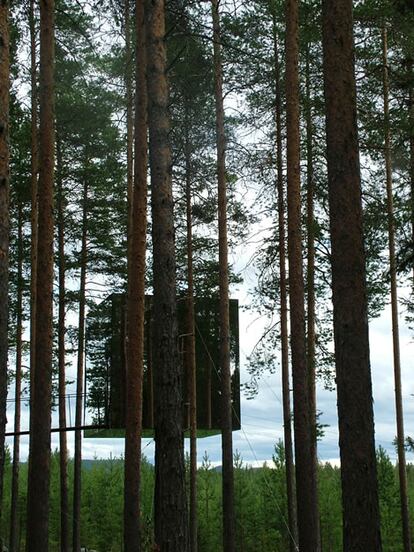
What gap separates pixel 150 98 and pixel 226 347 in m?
7.96

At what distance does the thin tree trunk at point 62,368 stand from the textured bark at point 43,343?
24.4ft

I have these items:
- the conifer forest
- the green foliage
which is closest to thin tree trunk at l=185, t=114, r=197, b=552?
the conifer forest

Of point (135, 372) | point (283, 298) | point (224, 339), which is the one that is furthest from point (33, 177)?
point (135, 372)

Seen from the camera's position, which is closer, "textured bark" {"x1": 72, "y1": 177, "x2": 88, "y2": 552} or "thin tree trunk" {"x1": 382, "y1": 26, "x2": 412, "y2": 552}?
"thin tree trunk" {"x1": 382, "y1": 26, "x2": 412, "y2": 552}

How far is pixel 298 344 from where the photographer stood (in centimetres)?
1208

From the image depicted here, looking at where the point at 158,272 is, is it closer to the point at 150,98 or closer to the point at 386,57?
the point at 150,98

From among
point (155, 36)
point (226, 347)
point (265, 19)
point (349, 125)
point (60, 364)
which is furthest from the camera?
point (60, 364)

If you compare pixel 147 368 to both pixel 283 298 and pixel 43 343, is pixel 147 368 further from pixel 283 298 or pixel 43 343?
pixel 43 343

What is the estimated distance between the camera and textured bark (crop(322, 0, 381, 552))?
6867 millimetres

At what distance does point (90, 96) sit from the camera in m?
20.8

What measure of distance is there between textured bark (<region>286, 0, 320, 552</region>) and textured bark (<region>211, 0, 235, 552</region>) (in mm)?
2693

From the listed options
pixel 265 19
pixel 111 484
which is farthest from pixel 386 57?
pixel 111 484

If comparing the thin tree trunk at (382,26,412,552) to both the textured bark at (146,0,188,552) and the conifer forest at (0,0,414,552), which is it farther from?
→ the textured bark at (146,0,188,552)

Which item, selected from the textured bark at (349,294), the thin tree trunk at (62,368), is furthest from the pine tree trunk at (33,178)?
the textured bark at (349,294)
